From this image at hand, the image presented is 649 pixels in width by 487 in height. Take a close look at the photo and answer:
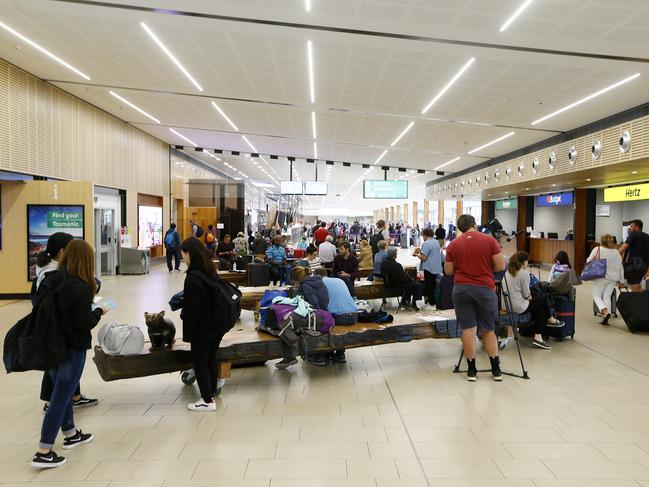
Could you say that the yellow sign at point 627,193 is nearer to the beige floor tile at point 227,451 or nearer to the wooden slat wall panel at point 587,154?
the wooden slat wall panel at point 587,154

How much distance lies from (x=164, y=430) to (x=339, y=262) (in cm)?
570

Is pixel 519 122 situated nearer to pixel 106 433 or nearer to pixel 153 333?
pixel 153 333

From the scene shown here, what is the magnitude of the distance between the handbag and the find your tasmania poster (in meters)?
9.69

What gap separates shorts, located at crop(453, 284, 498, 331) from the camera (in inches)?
188

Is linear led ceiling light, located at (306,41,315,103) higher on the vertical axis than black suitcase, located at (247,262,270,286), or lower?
higher

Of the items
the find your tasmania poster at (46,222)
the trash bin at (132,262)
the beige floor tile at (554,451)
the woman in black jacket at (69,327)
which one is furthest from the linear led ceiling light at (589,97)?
the trash bin at (132,262)

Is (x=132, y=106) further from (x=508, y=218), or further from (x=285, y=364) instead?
(x=508, y=218)

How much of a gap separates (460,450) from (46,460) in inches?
107

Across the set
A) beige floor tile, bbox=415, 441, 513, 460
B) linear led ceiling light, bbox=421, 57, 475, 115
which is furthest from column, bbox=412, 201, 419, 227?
beige floor tile, bbox=415, 441, 513, 460

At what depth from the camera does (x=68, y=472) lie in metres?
3.06

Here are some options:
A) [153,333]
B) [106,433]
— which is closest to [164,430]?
[106,433]

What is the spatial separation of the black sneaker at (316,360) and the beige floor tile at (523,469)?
243cm

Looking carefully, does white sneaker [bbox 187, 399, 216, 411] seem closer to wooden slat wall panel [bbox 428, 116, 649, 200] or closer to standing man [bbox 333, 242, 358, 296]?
standing man [bbox 333, 242, 358, 296]

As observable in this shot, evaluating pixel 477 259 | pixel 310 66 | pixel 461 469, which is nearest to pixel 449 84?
pixel 310 66
